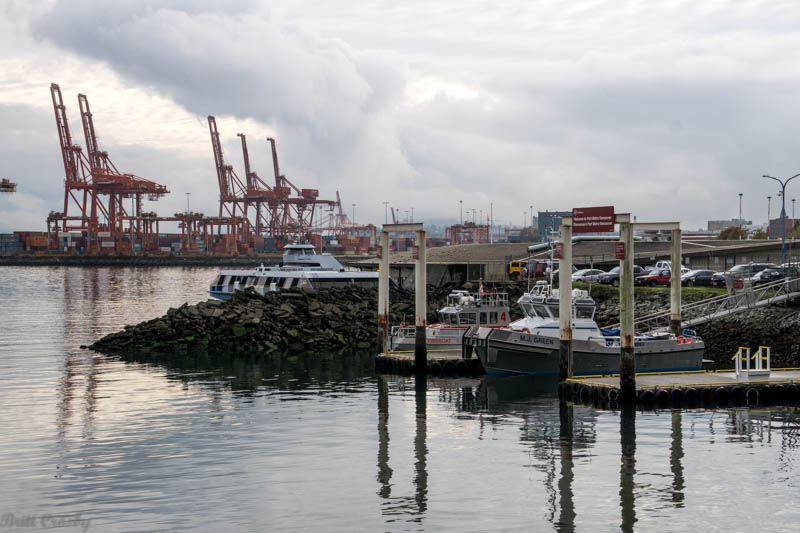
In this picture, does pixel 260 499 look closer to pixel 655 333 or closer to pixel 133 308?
pixel 655 333

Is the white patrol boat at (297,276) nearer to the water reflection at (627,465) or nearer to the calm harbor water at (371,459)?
the calm harbor water at (371,459)

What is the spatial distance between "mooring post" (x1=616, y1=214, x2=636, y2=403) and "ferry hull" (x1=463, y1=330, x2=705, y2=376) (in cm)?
620

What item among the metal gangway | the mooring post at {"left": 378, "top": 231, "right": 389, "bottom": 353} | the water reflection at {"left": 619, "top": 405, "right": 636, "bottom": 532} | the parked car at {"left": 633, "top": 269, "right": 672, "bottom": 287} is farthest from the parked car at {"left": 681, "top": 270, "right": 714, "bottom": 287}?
the water reflection at {"left": 619, "top": 405, "right": 636, "bottom": 532}

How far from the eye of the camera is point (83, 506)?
69.8 ft

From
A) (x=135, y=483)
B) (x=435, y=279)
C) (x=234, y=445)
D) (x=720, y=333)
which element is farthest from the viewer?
(x=435, y=279)

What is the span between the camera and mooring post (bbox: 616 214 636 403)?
106 feet

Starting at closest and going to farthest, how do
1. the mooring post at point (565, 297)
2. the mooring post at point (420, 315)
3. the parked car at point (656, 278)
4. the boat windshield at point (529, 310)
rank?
the mooring post at point (565, 297) < the mooring post at point (420, 315) < the boat windshield at point (529, 310) < the parked car at point (656, 278)

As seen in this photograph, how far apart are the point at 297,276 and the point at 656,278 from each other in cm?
2958

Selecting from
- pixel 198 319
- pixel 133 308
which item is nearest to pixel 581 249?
pixel 133 308

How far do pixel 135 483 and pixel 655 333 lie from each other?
25.4 meters

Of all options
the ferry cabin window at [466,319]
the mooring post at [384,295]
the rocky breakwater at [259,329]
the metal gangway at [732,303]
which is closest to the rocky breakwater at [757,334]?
the metal gangway at [732,303]

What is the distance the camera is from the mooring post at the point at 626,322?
32281 mm

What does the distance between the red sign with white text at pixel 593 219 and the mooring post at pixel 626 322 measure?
1.34 ft

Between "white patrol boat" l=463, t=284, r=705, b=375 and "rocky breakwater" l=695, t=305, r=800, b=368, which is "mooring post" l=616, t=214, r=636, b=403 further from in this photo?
"rocky breakwater" l=695, t=305, r=800, b=368
